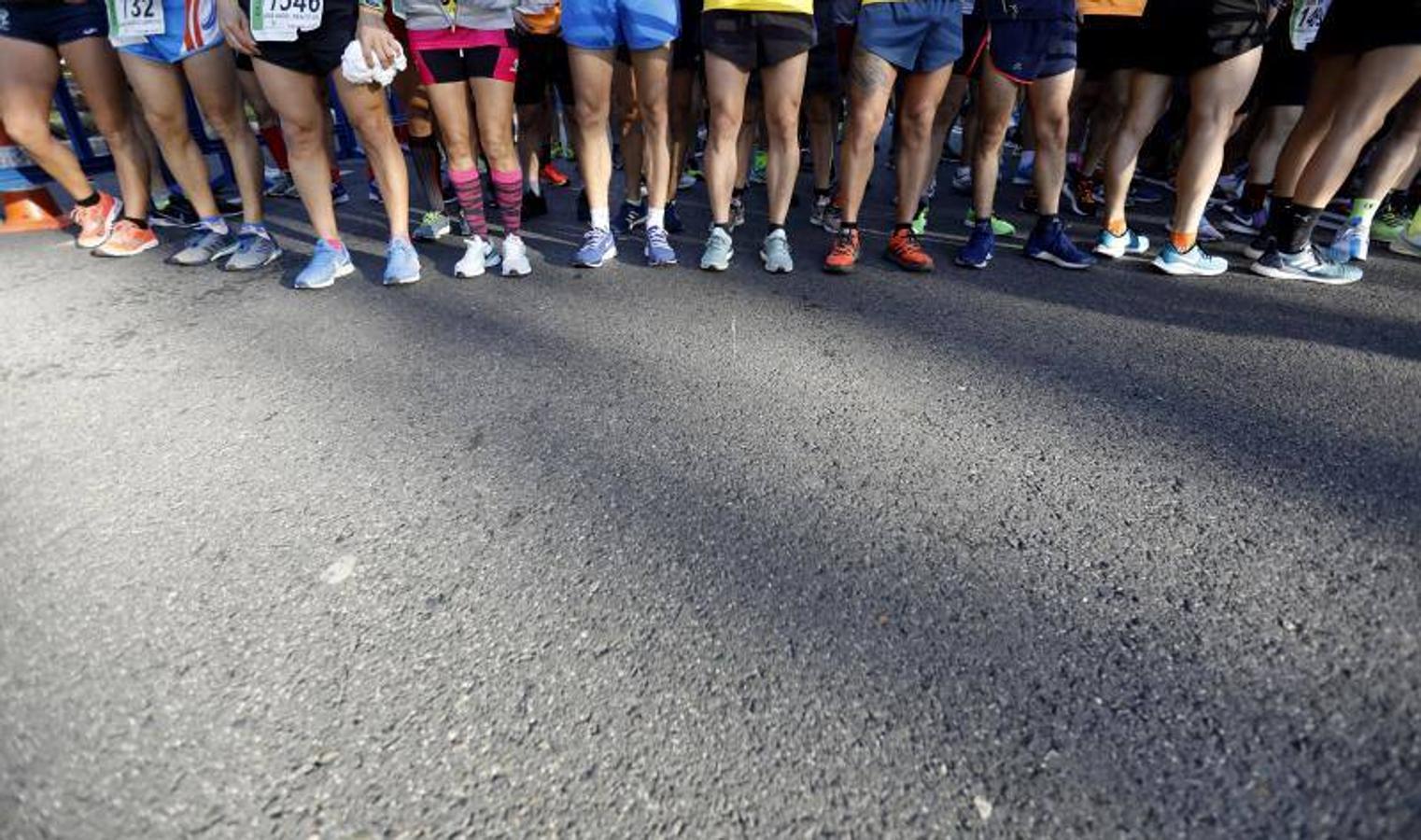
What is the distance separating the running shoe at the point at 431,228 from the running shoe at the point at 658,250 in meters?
1.38

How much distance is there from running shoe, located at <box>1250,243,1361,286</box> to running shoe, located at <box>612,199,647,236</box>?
316 centimetres

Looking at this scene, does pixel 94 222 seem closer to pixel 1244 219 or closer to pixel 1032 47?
pixel 1032 47

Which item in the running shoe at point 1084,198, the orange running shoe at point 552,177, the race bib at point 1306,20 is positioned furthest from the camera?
the orange running shoe at point 552,177

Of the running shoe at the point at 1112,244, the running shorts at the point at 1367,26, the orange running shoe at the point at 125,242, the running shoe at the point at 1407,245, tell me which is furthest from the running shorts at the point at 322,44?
the running shoe at the point at 1407,245

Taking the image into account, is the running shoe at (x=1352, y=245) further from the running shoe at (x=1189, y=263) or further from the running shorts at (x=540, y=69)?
the running shorts at (x=540, y=69)

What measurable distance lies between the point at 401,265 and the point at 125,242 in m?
1.77

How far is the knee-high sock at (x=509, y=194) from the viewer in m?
3.21

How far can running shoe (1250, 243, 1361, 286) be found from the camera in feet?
9.61

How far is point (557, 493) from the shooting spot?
1590 mm

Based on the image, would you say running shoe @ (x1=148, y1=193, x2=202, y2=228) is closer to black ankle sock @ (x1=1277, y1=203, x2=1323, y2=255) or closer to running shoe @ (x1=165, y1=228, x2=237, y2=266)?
running shoe @ (x1=165, y1=228, x2=237, y2=266)

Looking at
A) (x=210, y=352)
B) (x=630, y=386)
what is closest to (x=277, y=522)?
(x=630, y=386)

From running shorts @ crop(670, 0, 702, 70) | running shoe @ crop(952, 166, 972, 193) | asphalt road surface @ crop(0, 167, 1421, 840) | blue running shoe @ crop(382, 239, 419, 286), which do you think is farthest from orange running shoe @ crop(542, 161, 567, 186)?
asphalt road surface @ crop(0, 167, 1421, 840)

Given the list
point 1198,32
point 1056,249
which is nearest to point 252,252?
point 1056,249

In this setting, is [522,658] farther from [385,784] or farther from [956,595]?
[956,595]
